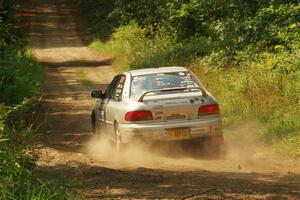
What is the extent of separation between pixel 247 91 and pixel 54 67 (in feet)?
59.5

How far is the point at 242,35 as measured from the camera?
19.3 meters

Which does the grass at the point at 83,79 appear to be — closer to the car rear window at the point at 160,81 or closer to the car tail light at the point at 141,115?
the car rear window at the point at 160,81

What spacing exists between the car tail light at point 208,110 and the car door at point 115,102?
4.95 ft

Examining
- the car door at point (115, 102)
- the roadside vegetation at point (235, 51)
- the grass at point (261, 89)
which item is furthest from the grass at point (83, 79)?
the car door at point (115, 102)

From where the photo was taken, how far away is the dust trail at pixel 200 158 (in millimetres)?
10344

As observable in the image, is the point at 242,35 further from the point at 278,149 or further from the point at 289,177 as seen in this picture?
the point at 289,177

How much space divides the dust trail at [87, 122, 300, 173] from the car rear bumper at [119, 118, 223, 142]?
7.6 inches

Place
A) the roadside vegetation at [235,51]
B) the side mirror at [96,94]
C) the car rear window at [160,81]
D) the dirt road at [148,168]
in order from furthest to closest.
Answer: the roadside vegetation at [235,51] → the side mirror at [96,94] → the car rear window at [160,81] → the dirt road at [148,168]

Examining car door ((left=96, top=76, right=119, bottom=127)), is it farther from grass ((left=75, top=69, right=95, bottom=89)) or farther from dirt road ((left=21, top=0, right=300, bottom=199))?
grass ((left=75, top=69, right=95, bottom=89))

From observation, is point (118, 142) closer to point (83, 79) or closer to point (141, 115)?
point (141, 115)

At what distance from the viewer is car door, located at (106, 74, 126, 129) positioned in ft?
39.1

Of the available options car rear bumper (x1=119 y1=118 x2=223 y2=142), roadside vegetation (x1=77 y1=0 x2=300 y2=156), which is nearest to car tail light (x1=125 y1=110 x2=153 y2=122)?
car rear bumper (x1=119 y1=118 x2=223 y2=142)

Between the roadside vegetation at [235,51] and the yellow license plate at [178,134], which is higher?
the yellow license plate at [178,134]

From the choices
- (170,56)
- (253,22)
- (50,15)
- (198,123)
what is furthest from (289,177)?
(50,15)
